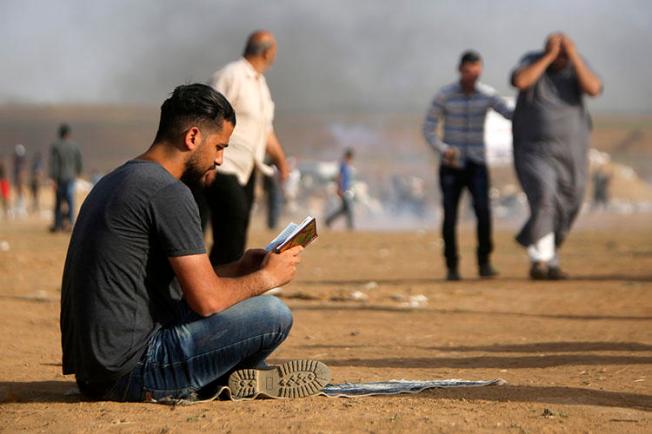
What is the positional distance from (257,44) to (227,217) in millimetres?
1476

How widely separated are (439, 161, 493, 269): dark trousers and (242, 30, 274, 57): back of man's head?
2.97 m

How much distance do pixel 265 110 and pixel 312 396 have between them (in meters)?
4.32

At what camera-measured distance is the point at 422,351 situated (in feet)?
24.7

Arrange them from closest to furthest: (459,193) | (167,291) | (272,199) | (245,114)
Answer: (167,291)
(245,114)
(459,193)
(272,199)

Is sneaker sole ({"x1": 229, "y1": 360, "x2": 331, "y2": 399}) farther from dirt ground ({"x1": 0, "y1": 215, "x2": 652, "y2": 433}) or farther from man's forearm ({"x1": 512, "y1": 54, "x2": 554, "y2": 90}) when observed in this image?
man's forearm ({"x1": 512, "y1": 54, "x2": 554, "y2": 90})

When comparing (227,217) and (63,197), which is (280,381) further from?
(63,197)

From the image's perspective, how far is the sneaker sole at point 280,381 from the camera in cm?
553

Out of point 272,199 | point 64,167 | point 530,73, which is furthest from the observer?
point 272,199

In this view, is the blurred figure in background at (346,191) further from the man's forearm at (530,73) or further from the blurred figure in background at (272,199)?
the man's forearm at (530,73)

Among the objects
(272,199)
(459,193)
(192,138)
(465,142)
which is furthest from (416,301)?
(272,199)

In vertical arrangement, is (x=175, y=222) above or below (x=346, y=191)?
above

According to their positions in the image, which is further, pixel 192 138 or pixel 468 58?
pixel 468 58

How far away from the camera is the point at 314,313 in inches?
380

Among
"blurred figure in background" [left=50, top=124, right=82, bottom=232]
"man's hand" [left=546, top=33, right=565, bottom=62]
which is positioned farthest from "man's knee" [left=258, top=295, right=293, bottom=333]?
"blurred figure in background" [left=50, top=124, right=82, bottom=232]
